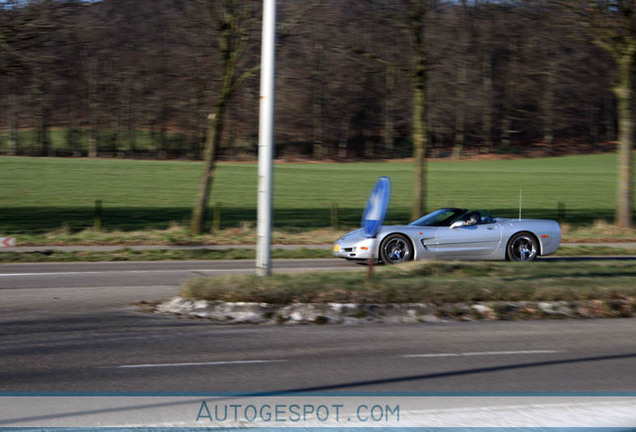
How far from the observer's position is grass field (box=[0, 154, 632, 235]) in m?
30.0

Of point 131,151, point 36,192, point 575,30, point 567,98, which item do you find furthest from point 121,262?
point 567,98

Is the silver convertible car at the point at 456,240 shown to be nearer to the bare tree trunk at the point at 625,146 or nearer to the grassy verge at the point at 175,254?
the grassy verge at the point at 175,254

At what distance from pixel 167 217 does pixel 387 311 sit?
71.4 feet

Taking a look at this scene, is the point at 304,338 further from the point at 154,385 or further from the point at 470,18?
the point at 470,18

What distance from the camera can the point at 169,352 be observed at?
300 inches

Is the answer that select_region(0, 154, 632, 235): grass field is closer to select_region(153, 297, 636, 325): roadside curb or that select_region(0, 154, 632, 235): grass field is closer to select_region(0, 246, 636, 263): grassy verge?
select_region(0, 246, 636, 263): grassy verge

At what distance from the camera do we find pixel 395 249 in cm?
1523

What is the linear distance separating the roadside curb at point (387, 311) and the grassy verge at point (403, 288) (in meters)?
0.14

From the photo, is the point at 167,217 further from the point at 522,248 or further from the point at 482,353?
the point at 482,353

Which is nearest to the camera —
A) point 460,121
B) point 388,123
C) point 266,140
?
point 266,140

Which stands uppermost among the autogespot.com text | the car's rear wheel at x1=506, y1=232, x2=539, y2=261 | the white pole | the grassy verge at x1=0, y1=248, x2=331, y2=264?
the white pole

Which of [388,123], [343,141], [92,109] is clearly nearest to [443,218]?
[388,123]

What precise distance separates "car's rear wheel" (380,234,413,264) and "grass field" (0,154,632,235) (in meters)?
9.89

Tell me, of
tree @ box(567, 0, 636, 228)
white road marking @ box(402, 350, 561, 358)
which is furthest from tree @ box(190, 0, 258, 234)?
white road marking @ box(402, 350, 561, 358)
